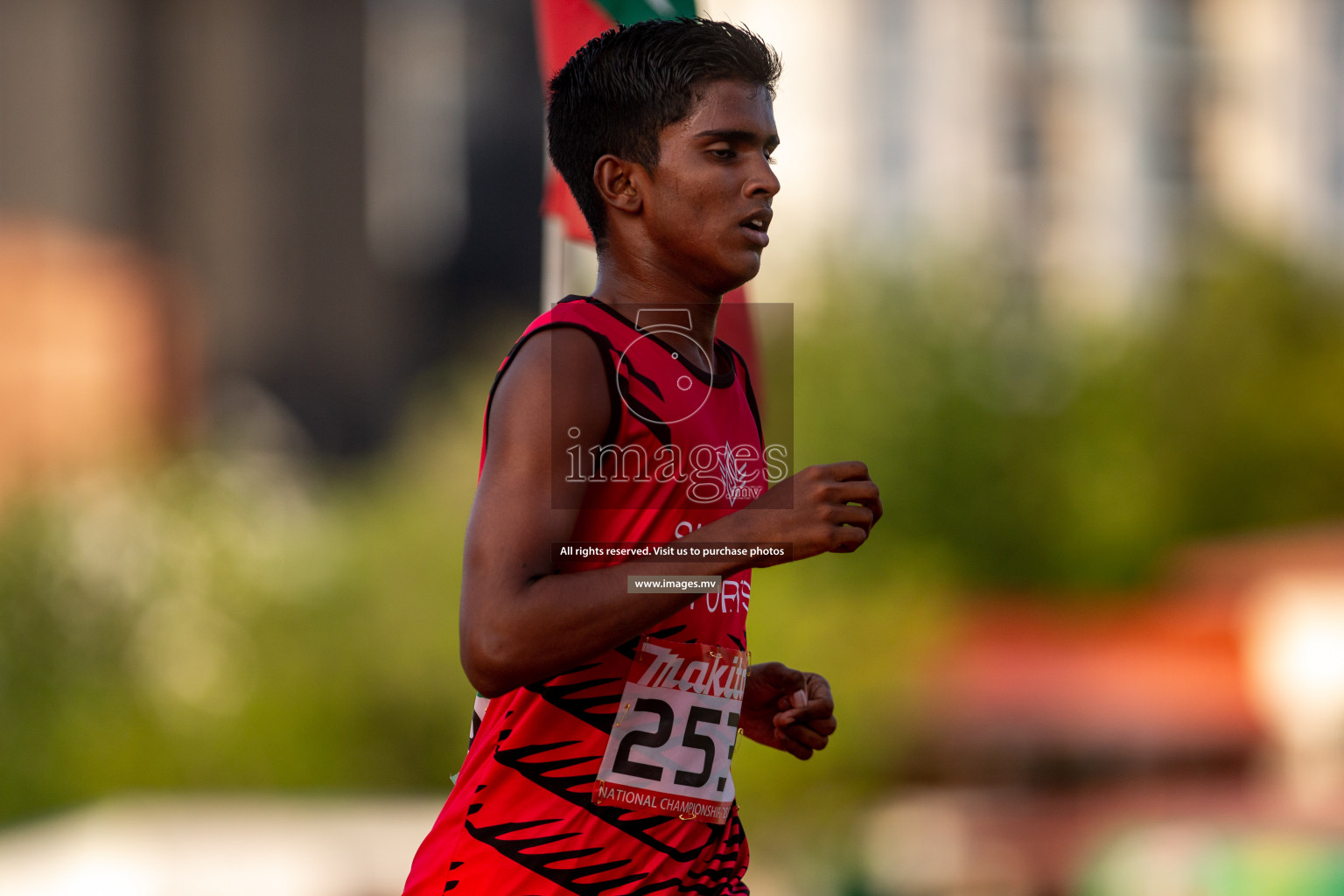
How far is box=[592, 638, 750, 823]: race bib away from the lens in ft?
7.77

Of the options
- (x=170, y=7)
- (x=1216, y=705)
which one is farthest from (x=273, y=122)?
(x=1216, y=705)

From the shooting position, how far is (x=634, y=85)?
2412 mm

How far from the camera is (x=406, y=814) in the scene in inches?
488

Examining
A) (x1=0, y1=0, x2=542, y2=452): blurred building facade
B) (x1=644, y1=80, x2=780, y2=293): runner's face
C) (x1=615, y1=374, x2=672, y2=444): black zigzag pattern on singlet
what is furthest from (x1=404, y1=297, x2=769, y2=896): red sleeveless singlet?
(x1=0, y1=0, x2=542, y2=452): blurred building facade

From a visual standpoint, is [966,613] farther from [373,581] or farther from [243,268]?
[243,268]

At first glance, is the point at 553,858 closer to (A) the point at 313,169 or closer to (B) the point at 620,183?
(B) the point at 620,183

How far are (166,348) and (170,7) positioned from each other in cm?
1233

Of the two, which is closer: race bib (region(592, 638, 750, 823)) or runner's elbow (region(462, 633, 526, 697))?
runner's elbow (region(462, 633, 526, 697))

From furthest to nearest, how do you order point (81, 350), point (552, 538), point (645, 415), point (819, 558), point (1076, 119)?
point (1076, 119), point (81, 350), point (819, 558), point (645, 415), point (552, 538)

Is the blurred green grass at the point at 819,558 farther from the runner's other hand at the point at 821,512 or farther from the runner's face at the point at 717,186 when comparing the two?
the runner's other hand at the point at 821,512

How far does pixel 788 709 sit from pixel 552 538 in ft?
2.24

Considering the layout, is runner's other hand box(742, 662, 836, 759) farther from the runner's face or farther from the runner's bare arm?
the runner's face

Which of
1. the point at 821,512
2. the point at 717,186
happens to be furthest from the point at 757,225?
the point at 821,512

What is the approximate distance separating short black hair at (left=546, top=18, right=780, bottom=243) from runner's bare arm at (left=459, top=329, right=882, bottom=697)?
38 centimetres
